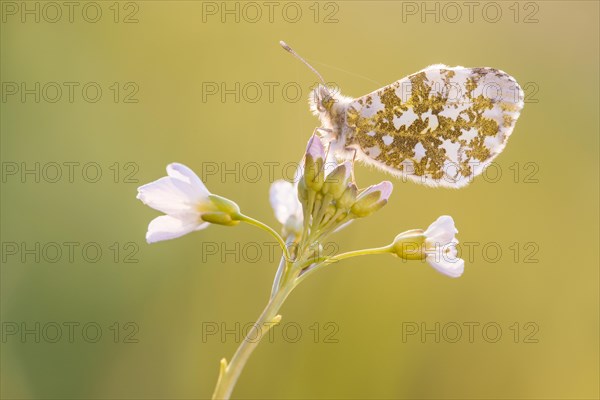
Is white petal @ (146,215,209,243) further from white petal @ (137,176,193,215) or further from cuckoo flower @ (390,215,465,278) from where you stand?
cuckoo flower @ (390,215,465,278)

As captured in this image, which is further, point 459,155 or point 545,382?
point 545,382

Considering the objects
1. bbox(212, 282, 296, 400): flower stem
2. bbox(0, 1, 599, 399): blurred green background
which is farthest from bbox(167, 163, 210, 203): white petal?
bbox(0, 1, 599, 399): blurred green background

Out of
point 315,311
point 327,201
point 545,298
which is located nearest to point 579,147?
point 545,298

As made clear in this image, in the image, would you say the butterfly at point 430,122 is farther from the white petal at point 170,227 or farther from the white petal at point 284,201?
the white petal at point 170,227

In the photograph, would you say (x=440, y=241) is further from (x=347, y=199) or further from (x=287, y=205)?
(x=287, y=205)

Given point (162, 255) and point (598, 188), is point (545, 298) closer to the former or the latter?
point (598, 188)

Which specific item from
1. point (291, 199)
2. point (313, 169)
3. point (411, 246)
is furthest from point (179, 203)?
point (411, 246)

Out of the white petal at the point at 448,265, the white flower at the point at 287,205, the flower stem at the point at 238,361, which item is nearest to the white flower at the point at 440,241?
the white petal at the point at 448,265
